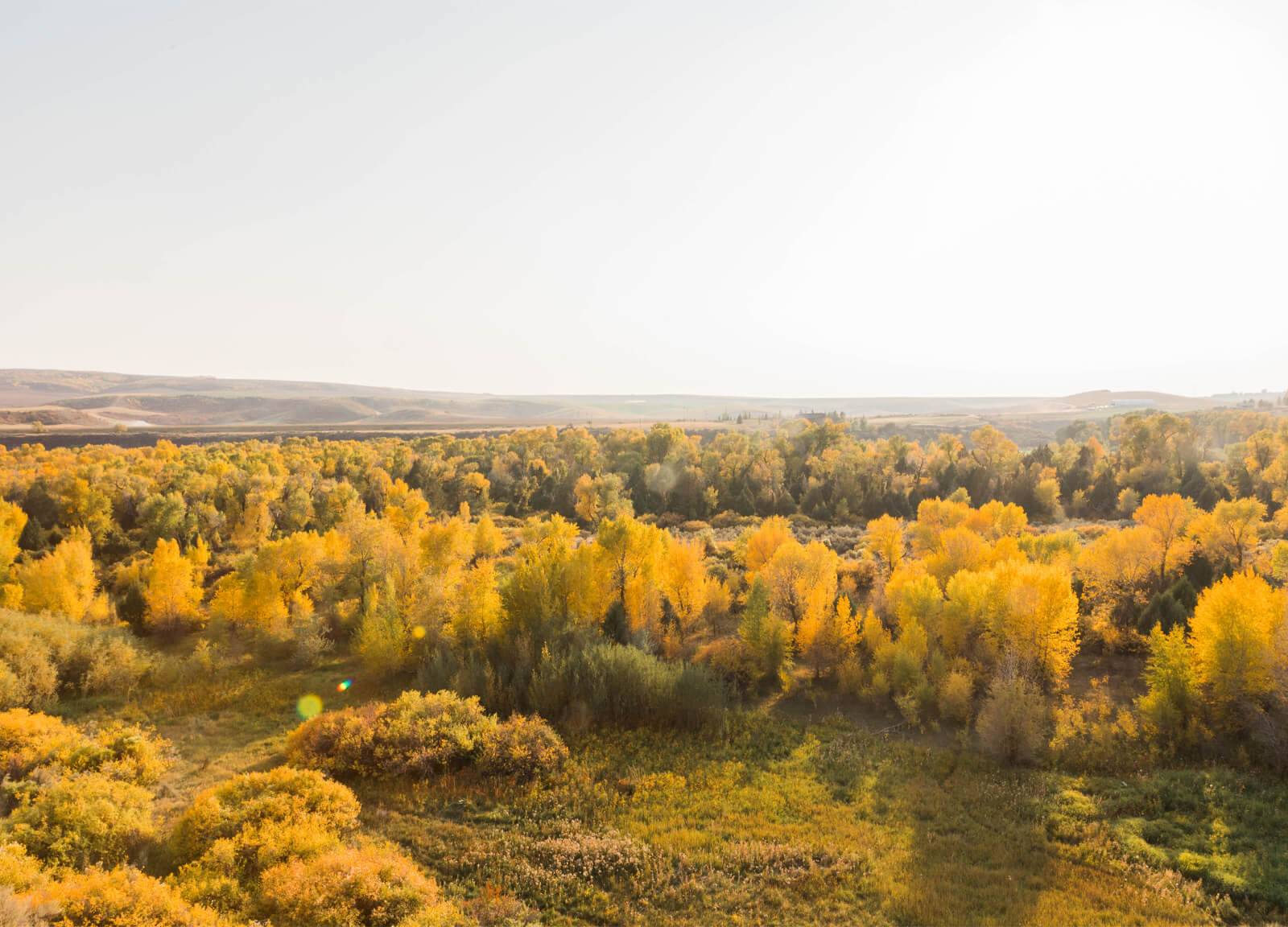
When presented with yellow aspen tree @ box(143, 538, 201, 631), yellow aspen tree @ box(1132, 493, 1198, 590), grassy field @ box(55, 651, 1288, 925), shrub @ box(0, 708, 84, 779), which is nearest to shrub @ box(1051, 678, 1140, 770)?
grassy field @ box(55, 651, 1288, 925)

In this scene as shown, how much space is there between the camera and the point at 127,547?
59938 mm

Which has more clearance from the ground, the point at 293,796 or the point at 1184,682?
the point at 1184,682

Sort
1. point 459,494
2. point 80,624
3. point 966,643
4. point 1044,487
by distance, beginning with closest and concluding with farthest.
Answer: point 966,643, point 80,624, point 1044,487, point 459,494

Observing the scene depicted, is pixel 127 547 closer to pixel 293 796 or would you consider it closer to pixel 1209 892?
pixel 293 796

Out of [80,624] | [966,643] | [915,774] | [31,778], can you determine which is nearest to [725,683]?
[915,774]

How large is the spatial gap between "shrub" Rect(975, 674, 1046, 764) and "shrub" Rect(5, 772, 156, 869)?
101 ft

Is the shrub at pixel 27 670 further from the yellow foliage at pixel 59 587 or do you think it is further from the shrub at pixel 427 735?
the shrub at pixel 427 735

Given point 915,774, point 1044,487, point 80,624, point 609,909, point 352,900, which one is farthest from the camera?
point 1044,487

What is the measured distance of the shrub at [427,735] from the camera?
1008 inches

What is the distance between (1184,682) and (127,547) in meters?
78.1

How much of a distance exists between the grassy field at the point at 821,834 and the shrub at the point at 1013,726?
932mm

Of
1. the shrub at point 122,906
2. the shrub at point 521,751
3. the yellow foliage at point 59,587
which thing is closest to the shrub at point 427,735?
the shrub at point 521,751

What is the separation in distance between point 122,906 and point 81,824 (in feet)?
21.2

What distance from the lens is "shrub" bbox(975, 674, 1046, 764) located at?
2639 cm
